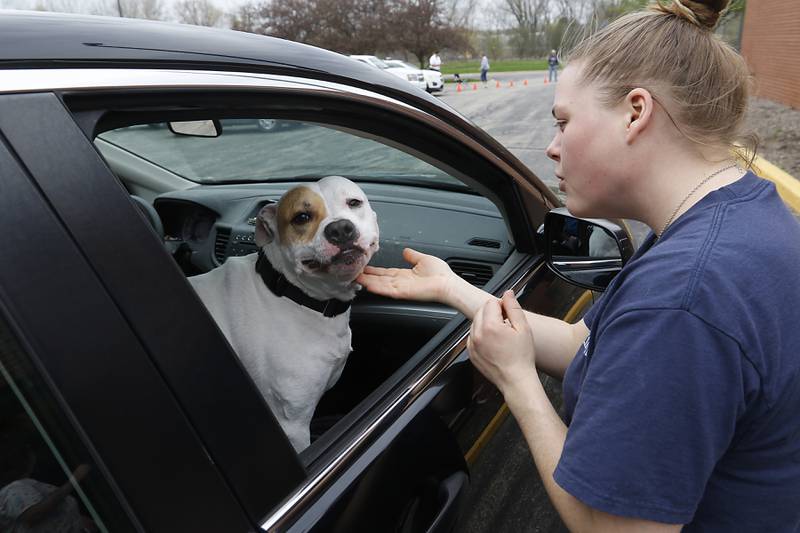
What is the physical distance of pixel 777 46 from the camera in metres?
15.0

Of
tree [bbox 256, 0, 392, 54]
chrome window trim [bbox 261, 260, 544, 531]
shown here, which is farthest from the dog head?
tree [bbox 256, 0, 392, 54]

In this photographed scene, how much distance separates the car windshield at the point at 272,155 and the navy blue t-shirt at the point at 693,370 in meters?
1.88

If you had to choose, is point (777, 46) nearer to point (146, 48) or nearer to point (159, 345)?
point (146, 48)

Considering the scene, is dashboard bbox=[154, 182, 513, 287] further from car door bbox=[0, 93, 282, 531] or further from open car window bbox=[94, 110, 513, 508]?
car door bbox=[0, 93, 282, 531]

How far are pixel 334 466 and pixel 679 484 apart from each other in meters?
0.64

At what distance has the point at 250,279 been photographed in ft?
6.84

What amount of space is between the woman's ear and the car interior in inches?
29.7

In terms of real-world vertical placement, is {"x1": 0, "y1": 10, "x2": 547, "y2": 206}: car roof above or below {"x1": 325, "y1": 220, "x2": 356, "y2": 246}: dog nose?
above

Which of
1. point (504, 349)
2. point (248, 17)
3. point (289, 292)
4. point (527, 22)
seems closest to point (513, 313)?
point (504, 349)

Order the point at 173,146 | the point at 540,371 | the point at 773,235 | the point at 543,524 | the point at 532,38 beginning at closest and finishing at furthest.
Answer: the point at 773,235, the point at 543,524, the point at 540,371, the point at 173,146, the point at 532,38

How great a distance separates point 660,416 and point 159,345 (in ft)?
2.66

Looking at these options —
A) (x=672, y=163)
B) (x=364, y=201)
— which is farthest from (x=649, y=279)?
(x=364, y=201)

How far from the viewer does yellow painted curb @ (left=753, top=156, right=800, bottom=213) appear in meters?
7.16

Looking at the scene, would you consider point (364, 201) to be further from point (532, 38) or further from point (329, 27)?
point (532, 38)
